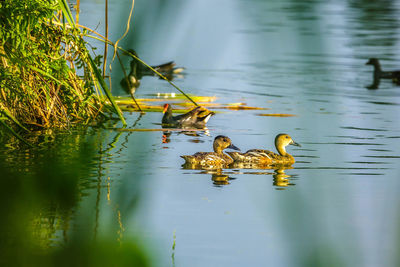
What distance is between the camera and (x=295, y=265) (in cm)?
125

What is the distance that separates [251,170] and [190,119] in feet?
10.4

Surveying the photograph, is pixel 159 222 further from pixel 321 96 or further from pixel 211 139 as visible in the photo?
pixel 321 96

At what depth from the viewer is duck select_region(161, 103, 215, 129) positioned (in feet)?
34.2

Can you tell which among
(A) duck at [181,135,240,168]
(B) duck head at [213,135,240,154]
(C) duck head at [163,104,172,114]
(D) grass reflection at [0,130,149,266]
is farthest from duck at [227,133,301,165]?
(D) grass reflection at [0,130,149,266]

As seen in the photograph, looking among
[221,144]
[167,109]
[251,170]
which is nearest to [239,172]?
[251,170]

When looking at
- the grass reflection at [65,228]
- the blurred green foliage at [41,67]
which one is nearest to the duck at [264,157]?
the blurred green foliage at [41,67]

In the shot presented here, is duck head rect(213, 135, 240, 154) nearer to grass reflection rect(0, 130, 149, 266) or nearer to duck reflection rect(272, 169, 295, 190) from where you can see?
duck reflection rect(272, 169, 295, 190)

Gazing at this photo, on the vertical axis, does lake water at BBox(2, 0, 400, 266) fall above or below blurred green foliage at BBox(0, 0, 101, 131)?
below

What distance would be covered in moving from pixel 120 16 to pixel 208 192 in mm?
4966

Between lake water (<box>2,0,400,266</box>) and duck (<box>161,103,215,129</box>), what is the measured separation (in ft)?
0.64

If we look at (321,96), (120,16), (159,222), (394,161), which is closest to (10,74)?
(159,222)

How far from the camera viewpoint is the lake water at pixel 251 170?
51.8 inches

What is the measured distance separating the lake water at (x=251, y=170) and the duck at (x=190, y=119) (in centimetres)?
19

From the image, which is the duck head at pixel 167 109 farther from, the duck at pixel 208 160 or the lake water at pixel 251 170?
the duck at pixel 208 160
